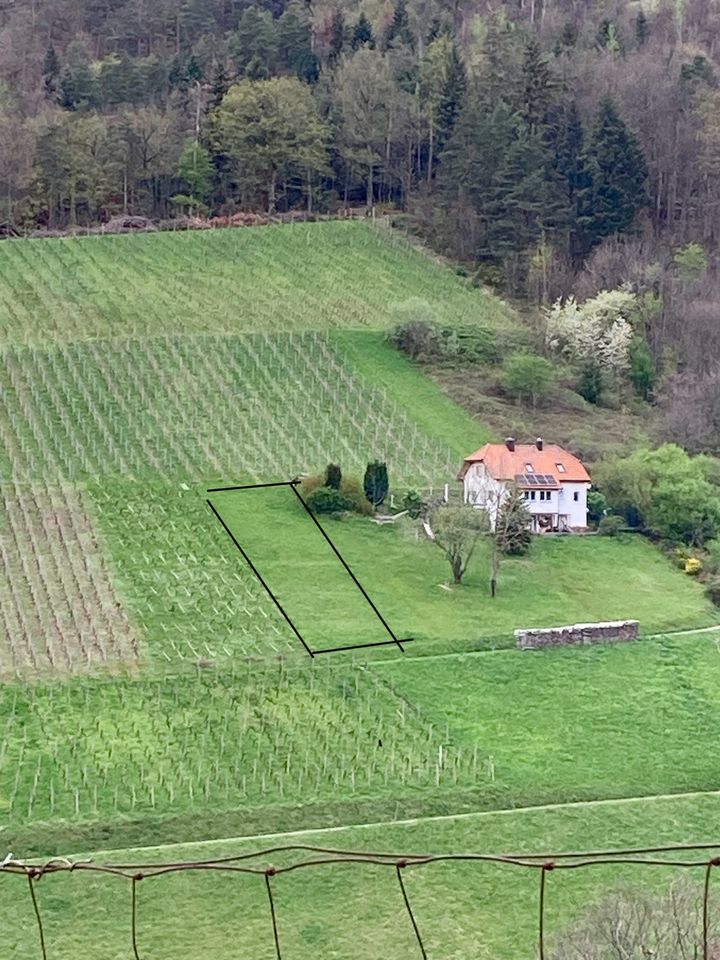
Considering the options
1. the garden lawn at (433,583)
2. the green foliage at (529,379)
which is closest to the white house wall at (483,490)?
the garden lawn at (433,583)

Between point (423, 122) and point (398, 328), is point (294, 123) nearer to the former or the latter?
point (423, 122)

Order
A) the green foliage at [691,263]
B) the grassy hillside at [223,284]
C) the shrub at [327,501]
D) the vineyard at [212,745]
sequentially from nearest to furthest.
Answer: the vineyard at [212,745] < the shrub at [327,501] < the grassy hillside at [223,284] < the green foliage at [691,263]

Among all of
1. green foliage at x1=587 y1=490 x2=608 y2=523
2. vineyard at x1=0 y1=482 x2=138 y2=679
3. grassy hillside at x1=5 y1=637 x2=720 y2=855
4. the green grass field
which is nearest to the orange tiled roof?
green foliage at x1=587 y1=490 x2=608 y2=523

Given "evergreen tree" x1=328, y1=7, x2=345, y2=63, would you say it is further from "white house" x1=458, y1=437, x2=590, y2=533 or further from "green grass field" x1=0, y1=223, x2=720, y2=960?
"white house" x1=458, y1=437, x2=590, y2=533

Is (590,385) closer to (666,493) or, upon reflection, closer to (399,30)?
(666,493)

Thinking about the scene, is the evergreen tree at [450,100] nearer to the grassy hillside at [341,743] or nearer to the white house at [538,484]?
the white house at [538,484]

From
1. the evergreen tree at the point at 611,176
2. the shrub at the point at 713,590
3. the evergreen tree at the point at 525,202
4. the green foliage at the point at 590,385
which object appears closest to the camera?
the shrub at the point at 713,590

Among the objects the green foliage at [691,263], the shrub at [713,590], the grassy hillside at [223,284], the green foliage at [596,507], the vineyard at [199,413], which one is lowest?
the shrub at [713,590]
